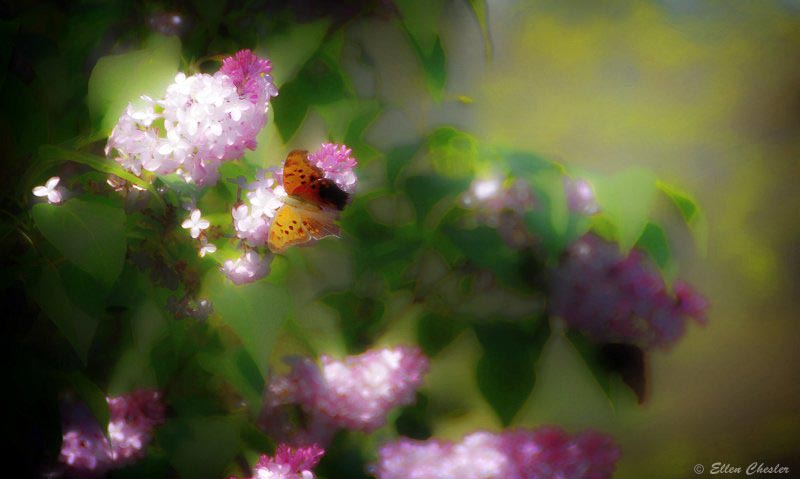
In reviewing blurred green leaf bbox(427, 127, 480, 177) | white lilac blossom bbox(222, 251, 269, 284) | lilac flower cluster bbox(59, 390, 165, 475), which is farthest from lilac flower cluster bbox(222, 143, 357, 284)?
lilac flower cluster bbox(59, 390, 165, 475)

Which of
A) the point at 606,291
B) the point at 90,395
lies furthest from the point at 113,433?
the point at 606,291

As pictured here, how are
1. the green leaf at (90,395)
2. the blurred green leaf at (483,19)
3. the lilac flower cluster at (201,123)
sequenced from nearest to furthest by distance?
the lilac flower cluster at (201,123), the green leaf at (90,395), the blurred green leaf at (483,19)

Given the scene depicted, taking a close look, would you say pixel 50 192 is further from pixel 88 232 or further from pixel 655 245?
pixel 655 245

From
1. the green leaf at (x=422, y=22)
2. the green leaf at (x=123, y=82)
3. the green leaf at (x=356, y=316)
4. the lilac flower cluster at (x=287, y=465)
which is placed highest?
the green leaf at (x=422, y=22)

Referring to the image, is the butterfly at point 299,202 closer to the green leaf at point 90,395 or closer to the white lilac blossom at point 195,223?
the white lilac blossom at point 195,223

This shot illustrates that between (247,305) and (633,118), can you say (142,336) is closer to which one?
(247,305)

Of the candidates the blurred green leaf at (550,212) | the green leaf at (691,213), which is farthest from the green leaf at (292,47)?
the green leaf at (691,213)
